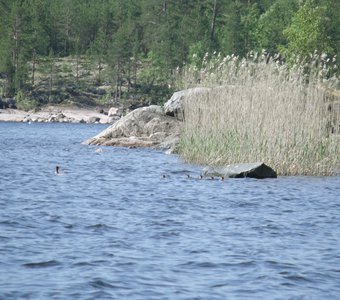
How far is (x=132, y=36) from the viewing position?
9788 cm

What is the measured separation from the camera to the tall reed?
71.9 feet

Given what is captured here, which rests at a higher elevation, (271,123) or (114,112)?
(271,123)

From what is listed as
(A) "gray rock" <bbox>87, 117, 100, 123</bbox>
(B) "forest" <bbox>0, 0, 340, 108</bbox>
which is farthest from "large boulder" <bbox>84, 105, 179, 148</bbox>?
(B) "forest" <bbox>0, 0, 340, 108</bbox>

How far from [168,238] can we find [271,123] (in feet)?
33.2

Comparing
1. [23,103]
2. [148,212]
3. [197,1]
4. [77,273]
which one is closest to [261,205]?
[148,212]

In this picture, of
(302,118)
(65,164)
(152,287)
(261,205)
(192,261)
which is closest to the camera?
(152,287)

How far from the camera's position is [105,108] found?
8419cm

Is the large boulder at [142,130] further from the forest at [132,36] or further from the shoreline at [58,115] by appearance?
the forest at [132,36]

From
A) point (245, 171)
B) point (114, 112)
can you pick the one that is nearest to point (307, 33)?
point (114, 112)

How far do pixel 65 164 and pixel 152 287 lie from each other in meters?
17.7

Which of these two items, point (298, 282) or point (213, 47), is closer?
point (298, 282)

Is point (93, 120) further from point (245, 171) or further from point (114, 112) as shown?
point (245, 171)

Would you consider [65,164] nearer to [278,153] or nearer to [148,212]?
[278,153]

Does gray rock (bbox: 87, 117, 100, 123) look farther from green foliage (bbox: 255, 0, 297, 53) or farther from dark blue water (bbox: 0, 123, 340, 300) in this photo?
dark blue water (bbox: 0, 123, 340, 300)
